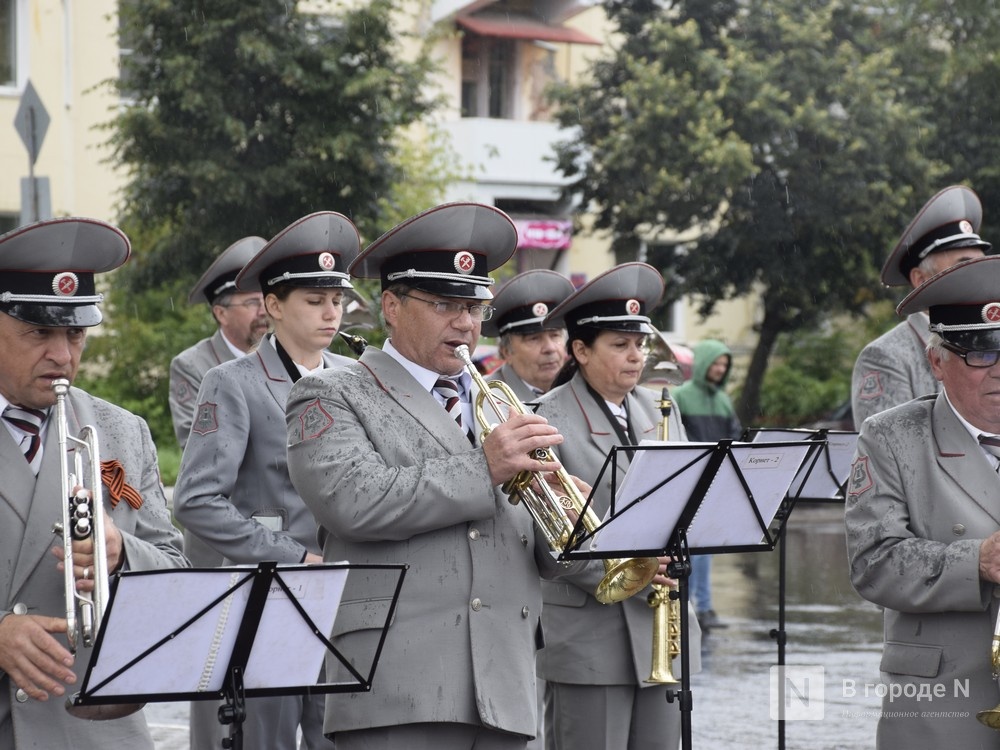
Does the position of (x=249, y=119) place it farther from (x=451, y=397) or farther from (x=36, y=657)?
(x=36, y=657)

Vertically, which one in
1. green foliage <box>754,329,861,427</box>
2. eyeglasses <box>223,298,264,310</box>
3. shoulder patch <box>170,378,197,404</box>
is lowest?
green foliage <box>754,329,861,427</box>

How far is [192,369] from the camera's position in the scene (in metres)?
7.71

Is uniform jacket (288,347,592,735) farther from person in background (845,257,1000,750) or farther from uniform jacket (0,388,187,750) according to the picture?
person in background (845,257,1000,750)

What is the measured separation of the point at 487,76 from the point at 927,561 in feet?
96.1

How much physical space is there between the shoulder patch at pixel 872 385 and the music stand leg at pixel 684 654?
2.00 m

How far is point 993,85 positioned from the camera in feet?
83.5

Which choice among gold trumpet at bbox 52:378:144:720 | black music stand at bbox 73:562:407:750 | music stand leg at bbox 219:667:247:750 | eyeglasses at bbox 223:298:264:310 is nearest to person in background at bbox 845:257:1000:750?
black music stand at bbox 73:562:407:750

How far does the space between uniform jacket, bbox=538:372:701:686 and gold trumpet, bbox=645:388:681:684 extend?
41 millimetres

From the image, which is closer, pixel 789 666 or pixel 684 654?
pixel 684 654

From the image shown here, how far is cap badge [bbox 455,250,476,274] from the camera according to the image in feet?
15.0

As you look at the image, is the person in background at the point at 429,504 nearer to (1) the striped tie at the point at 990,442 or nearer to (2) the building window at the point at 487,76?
(1) the striped tie at the point at 990,442

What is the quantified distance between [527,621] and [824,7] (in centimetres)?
2341

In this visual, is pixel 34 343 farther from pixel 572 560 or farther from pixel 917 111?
pixel 917 111

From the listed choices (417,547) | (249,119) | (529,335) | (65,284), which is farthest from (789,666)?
(249,119)
